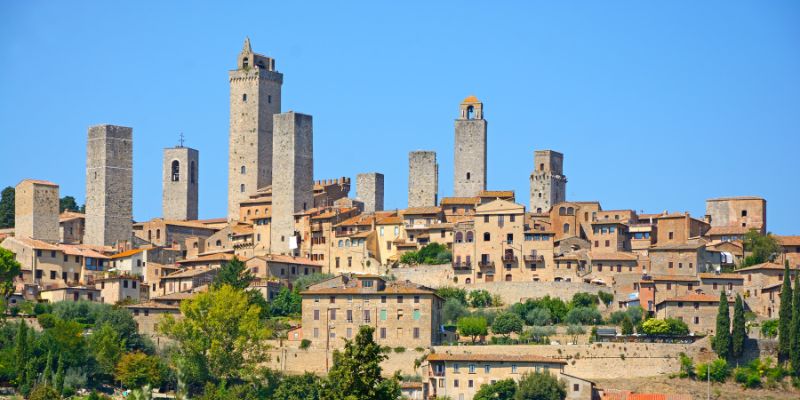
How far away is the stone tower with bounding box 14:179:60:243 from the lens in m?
95.4

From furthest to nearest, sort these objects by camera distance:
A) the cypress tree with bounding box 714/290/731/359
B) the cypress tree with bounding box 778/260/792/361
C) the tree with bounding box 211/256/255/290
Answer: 1. the tree with bounding box 211/256/255/290
2. the cypress tree with bounding box 714/290/731/359
3. the cypress tree with bounding box 778/260/792/361

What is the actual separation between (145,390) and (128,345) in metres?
29.2

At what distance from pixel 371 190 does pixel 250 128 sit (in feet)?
24.0

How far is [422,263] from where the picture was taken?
90.8 m

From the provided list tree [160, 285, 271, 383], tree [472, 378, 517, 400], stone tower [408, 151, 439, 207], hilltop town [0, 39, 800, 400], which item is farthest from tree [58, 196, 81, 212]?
tree [472, 378, 517, 400]

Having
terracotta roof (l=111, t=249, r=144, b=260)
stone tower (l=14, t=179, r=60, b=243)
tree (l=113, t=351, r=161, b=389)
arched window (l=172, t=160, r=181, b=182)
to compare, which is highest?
arched window (l=172, t=160, r=181, b=182)

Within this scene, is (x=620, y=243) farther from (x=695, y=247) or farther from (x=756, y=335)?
(x=756, y=335)

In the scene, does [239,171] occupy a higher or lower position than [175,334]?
higher

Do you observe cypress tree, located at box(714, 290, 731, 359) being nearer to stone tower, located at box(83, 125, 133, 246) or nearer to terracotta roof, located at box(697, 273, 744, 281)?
terracotta roof, located at box(697, 273, 744, 281)

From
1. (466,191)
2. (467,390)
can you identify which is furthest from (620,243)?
(467,390)

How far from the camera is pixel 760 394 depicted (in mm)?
74375

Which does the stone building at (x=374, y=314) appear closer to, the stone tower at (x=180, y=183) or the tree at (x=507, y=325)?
the tree at (x=507, y=325)

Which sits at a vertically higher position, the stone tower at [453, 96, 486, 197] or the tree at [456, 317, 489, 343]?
the stone tower at [453, 96, 486, 197]

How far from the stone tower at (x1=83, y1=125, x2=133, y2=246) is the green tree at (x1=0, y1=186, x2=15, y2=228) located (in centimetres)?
664
